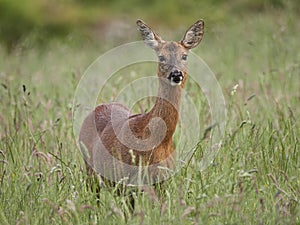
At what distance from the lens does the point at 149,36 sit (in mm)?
4109

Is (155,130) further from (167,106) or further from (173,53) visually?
(173,53)

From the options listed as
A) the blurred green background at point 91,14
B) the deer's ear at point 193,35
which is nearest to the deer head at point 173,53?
the deer's ear at point 193,35

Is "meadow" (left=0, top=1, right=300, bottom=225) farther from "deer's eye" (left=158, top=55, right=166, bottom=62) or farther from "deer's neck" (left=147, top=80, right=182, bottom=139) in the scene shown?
"deer's eye" (left=158, top=55, right=166, bottom=62)

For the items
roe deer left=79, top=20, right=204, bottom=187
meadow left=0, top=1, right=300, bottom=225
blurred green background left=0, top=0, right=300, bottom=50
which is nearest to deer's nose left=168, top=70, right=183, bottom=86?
roe deer left=79, top=20, right=204, bottom=187

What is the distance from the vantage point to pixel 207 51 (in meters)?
9.10

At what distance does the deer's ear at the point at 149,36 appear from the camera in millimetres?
4090

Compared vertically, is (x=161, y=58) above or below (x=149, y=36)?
below

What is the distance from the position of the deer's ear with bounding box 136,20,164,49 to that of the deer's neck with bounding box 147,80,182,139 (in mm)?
300

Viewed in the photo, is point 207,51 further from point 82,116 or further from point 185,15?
point 185,15

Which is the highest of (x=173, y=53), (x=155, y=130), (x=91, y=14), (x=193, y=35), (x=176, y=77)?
(x=91, y=14)

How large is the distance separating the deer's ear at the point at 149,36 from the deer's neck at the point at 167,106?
300 mm

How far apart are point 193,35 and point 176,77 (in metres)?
0.46

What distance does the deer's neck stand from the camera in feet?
12.7

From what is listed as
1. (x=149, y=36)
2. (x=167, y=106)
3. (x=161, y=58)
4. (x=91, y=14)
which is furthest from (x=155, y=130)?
(x=91, y=14)
